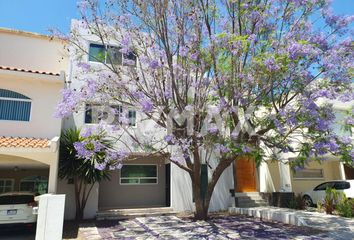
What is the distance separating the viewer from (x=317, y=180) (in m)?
22.7

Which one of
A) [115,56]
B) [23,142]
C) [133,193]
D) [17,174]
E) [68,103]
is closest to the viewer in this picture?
[68,103]

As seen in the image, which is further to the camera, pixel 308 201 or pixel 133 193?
pixel 308 201

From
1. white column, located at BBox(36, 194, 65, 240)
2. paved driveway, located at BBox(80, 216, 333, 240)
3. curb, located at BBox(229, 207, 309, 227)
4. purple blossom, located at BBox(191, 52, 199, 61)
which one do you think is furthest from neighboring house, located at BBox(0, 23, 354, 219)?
white column, located at BBox(36, 194, 65, 240)

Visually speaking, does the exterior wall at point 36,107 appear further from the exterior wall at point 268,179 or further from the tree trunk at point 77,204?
the exterior wall at point 268,179

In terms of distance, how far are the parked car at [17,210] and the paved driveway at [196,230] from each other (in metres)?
2.00

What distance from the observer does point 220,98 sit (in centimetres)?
1207

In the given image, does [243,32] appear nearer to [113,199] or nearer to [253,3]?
[253,3]

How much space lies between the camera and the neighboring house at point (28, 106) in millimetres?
12703

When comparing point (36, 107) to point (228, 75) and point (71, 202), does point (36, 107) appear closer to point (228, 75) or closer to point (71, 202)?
point (71, 202)

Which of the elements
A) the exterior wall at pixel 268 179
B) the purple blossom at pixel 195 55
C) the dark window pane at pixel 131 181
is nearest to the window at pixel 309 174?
the exterior wall at pixel 268 179

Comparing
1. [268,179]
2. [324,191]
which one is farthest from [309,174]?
[324,191]

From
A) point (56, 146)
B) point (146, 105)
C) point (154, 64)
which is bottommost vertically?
point (56, 146)

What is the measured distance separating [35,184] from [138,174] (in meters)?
6.07

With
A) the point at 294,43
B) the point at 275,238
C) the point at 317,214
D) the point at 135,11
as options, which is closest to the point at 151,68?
the point at 135,11
